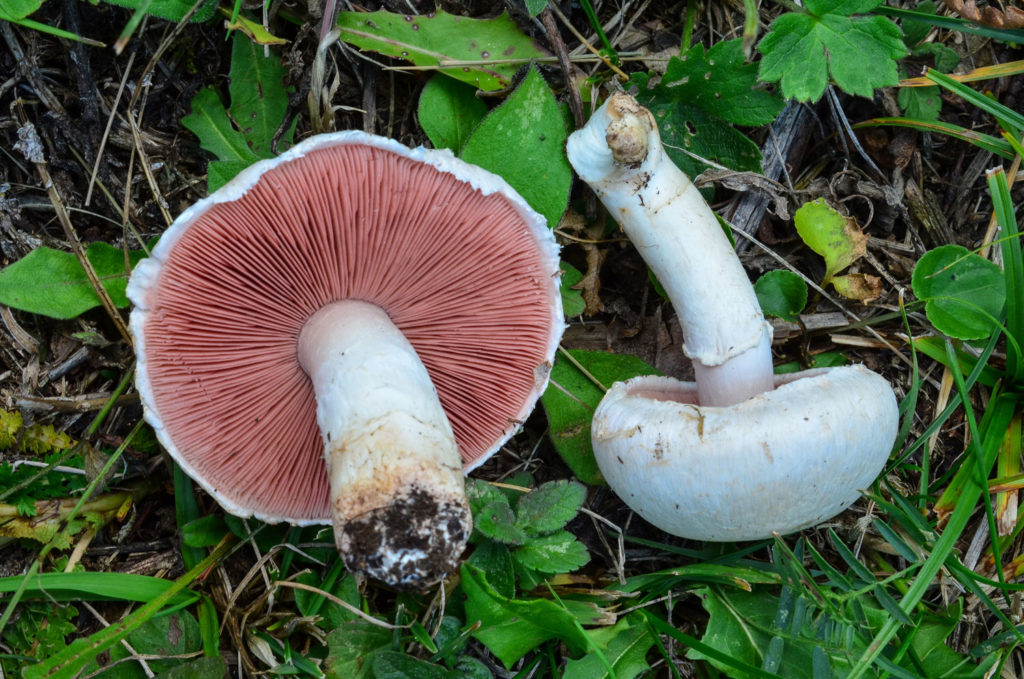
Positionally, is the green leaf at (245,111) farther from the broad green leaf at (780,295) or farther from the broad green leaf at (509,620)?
the broad green leaf at (780,295)

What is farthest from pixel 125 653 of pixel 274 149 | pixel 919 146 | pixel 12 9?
pixel 919 146

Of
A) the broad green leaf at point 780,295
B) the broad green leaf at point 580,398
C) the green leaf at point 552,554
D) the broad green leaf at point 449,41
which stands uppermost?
the broad green leaf at point 449,41

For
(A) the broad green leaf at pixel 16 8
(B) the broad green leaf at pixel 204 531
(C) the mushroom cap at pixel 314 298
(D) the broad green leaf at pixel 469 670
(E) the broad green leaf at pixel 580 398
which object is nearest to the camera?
(C) the mushroom cap at pixel 314 298

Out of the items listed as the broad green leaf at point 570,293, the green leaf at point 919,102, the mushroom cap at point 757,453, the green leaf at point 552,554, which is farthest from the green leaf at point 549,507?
the green leaf at point 919,102

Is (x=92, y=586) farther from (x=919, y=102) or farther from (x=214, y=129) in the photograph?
(x=919, y=102)

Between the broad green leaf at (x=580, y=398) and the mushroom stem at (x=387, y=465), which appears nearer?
the mushroom stem at (x=387, y=465)
